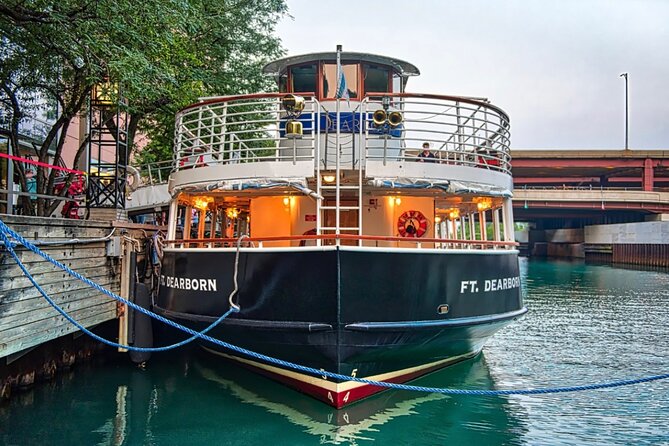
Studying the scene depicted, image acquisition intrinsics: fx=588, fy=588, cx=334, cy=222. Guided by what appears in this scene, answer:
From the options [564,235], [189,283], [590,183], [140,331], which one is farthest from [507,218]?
[590,183]

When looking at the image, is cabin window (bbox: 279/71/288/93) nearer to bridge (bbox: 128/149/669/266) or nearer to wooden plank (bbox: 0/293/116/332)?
wooden plank (bbox: 0/293/116/332)

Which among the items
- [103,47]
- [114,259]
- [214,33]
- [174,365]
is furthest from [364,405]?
[214,33]

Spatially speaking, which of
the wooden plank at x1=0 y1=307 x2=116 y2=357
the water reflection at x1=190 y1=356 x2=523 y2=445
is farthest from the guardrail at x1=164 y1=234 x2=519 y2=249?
the water reflection at x1=190 y1=356 x2=523 y2=445

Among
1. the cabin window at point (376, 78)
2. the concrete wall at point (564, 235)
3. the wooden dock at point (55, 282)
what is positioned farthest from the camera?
the concrete wall at point (564, 235)

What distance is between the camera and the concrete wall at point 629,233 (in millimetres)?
42531

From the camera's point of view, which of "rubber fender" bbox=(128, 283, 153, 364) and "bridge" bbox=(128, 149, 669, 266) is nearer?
"rubber fender" bbox=(128, 283, 153, 364)

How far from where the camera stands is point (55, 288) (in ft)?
27.6

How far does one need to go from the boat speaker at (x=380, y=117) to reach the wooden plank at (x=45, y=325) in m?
5.32

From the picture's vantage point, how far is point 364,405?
8.55 metres

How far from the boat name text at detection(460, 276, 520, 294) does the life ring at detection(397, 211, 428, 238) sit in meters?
1.65

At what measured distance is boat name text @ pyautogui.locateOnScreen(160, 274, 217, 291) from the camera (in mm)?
8867

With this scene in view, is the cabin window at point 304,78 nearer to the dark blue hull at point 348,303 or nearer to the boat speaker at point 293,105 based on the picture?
the boat speaker at point 293,105

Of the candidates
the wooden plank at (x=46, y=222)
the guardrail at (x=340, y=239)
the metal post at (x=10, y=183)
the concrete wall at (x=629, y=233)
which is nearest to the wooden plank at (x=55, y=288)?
the wooden plank at (x=46, y=222)

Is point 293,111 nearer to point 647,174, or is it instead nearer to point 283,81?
point 283,81
